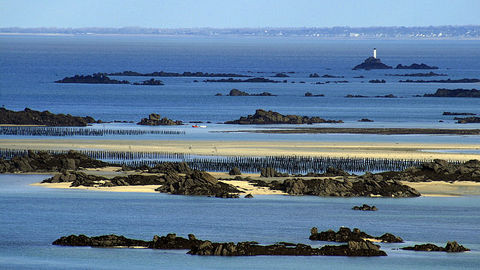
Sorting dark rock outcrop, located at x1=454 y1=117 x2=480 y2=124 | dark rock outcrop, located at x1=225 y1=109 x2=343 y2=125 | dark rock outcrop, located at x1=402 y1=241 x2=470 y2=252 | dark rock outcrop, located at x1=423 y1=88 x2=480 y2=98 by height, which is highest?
dark rock outcrop, located at x1=402 y1=241 x2=470 y2=252

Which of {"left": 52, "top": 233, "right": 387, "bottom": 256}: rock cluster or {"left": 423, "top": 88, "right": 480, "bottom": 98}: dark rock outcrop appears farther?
{"left": 423, "top": 88, "right": 480, "bottom": 98}: dark rock outcrop

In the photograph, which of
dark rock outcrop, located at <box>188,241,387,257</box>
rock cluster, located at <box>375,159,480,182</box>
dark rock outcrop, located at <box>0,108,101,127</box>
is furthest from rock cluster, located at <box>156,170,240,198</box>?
dark rock outcrop, located at <box>0,108,101,127</box>

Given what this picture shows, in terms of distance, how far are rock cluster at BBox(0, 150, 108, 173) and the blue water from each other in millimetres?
2692

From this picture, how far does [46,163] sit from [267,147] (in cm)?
1570

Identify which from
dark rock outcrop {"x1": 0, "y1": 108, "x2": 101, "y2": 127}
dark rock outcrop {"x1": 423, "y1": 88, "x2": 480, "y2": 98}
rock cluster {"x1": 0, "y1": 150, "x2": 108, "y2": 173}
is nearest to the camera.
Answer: rock cluster {"x1": 0, "y1": 150, "x2": 108, "y2": 173}

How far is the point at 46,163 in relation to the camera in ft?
204

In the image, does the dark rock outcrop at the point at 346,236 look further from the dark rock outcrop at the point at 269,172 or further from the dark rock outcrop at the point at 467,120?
the dark rock outcrop at the point at 467,120

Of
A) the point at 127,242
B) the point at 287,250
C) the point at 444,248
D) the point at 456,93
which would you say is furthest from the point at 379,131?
the point at 456,93

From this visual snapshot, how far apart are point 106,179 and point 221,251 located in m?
18.7

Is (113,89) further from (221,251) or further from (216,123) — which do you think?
(221,251)

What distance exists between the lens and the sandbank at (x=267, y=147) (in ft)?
222

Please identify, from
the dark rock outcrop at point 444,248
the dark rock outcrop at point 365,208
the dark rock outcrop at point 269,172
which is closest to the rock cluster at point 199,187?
the dark rock outcrop at point 269,172

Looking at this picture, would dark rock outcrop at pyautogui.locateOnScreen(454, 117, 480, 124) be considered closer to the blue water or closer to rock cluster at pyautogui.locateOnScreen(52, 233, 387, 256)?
the blue water

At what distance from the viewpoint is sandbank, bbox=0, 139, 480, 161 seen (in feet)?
222
